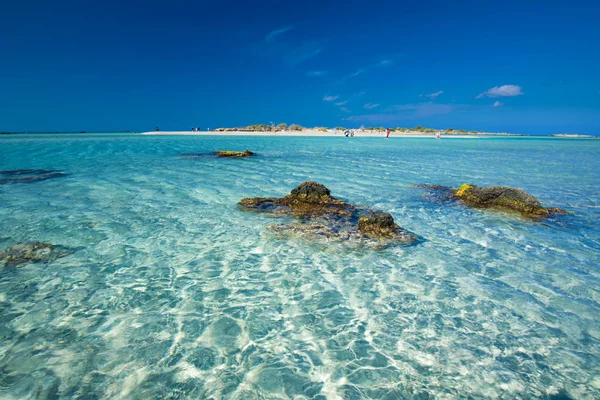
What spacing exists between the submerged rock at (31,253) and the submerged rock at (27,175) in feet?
31.7

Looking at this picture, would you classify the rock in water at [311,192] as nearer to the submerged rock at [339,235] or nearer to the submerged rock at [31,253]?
the submerged rock at [339,235]

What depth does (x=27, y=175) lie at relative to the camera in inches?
589

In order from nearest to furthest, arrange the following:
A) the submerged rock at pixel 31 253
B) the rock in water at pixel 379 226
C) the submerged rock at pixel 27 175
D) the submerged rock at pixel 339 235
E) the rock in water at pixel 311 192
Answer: the submerged rock at pixel 31 253 → the submerged rock at pixel 339 235 → the rock in water at pixel 379 226 → the rock in water at pixel 311 192 → the submerged rock at pixel 27 175

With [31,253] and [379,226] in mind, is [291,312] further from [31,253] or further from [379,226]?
[31,253]

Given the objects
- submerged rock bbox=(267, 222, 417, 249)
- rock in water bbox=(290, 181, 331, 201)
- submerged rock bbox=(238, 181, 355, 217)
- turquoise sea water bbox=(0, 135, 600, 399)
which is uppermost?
rock in water bbox=(290, 181, 331, 201)

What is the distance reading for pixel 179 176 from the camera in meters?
15.1

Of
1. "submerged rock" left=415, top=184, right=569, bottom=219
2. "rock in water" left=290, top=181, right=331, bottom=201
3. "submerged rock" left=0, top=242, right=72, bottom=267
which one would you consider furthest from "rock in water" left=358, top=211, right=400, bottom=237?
"submerged rock" left=0, top=242, right=72, bottom=267

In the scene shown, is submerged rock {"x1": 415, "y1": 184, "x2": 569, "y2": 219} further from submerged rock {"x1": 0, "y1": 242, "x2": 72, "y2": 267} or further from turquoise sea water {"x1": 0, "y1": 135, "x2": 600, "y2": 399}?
submerged rock {"x1": 0, "y1": 242, "x2": 72, "y2": 267}

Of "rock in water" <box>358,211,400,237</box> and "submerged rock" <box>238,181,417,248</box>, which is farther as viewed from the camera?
"rock in water" <box>358,211,400,237</box>

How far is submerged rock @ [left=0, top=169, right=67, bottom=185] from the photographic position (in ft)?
44.7

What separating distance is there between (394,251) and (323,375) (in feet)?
11.8

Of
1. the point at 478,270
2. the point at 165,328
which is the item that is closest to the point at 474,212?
the point at 478,270

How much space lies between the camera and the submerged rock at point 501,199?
9.22 meters

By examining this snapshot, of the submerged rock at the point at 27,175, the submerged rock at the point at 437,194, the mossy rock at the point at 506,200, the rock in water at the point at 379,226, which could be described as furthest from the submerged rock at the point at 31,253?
the mossy rock at the point at 506,200
